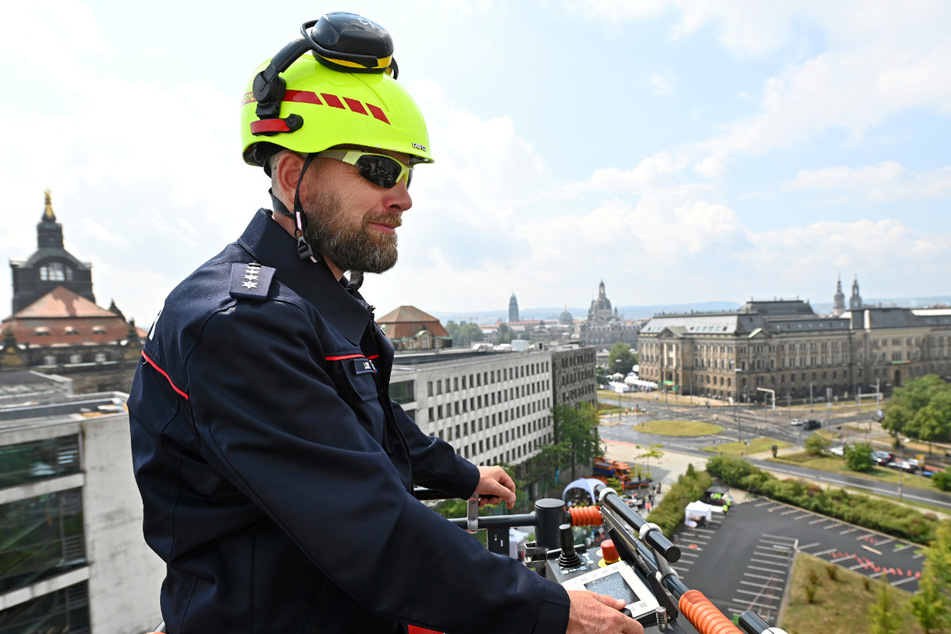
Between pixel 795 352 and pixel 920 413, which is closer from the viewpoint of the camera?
pixel 920 413

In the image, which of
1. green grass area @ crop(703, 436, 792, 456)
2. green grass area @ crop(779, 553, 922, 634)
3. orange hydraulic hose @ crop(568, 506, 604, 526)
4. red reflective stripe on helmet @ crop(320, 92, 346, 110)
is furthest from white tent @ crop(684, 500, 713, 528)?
red reflective stripe on helmet @ crop(320, 92, 346, 110)

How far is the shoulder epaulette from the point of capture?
2.02 metres

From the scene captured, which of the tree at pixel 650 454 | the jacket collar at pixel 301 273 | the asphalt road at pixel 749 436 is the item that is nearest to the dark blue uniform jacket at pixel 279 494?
the jacket collar at pixel 301 273

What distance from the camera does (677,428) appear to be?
78.2 metres

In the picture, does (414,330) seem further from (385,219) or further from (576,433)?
(385,219)

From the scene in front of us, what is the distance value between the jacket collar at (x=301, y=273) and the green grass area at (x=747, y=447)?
222ft

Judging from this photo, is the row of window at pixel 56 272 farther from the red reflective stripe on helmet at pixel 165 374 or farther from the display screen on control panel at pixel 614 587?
the display screen on control panel at pixel 614 587

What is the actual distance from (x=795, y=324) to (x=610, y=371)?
47101mm

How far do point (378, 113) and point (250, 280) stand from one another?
1077mm

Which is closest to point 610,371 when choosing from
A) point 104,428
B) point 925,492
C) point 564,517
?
point 925,492

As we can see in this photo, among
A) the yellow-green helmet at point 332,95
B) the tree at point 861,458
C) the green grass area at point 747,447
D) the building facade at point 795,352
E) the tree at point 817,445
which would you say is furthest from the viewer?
the building facade at point 795,352

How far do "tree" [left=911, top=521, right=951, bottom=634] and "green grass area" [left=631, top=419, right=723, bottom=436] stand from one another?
160 ft

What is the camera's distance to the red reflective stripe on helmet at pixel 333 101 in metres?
2.60

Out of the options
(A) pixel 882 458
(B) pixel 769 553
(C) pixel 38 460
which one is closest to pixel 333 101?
(C) pixel 38 460
